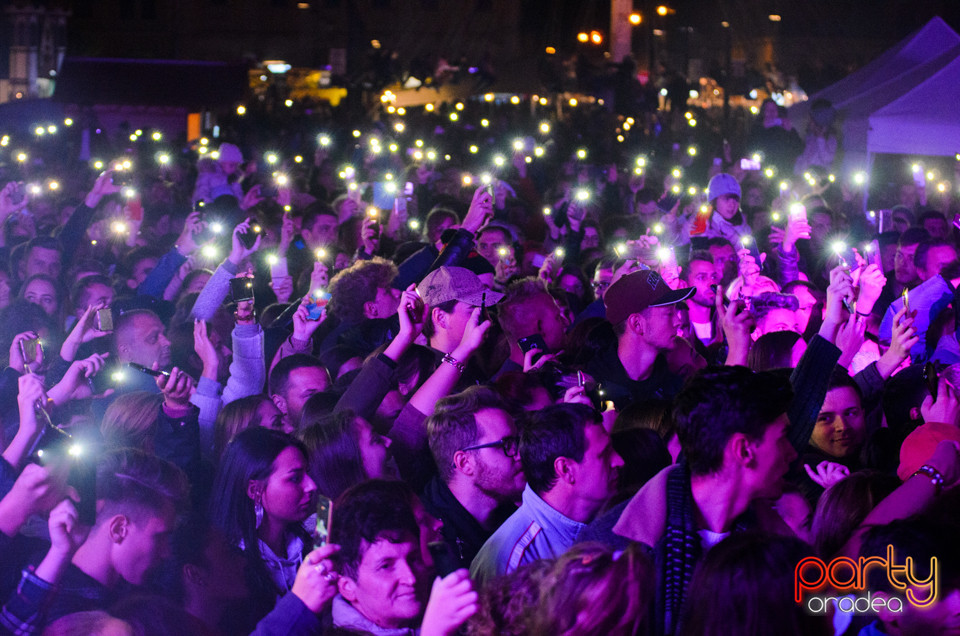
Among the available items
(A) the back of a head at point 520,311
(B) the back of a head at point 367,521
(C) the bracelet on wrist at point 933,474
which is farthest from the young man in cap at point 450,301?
(C) the bracelet on wrist at point 933,474

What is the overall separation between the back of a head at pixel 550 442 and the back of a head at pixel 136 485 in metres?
1.13

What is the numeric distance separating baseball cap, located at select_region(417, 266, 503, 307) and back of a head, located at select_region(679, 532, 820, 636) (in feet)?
7.46

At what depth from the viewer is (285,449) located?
359cm

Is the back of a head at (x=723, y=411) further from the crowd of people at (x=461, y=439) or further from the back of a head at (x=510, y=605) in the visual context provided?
the back of a head at (x=510, y=605)

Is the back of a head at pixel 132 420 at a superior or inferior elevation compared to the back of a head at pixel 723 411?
inferior

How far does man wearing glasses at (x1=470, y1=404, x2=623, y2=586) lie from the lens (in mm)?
3086

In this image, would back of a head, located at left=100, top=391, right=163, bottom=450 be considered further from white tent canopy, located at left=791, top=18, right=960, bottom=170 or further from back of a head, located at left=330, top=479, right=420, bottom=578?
white tent canopy, located at left=791, top=18, right=960, bottom=170

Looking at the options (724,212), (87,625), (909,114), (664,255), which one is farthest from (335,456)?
(909,114)

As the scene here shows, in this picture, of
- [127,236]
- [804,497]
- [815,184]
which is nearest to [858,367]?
[804,497]

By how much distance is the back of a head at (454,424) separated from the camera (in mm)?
3500

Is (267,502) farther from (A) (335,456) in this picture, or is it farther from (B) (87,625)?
(B) (87,625)

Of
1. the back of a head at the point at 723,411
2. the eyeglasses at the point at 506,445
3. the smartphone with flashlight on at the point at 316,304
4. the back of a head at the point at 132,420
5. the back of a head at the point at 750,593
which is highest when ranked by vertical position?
the back of a head at the point at 723,411

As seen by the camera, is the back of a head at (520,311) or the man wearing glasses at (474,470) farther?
the back of a head at (520,311)

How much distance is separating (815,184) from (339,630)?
9.90 m
